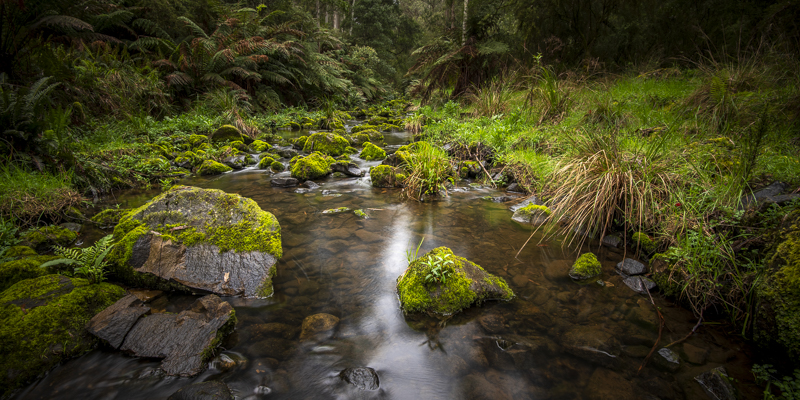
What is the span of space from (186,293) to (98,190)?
365 centimetres

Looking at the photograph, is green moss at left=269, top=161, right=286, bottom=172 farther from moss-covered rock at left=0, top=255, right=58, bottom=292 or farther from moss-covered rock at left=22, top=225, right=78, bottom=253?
moss-covered rock at left=0, top=255, right=58, bottom=292

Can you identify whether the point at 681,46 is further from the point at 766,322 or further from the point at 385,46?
the point at 385,46

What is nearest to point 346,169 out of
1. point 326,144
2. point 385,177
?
point 385,177

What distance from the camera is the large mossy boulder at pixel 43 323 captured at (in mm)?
1779

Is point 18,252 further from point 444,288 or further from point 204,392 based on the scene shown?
point 444,288

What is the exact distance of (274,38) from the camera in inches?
525

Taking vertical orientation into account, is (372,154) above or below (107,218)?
above

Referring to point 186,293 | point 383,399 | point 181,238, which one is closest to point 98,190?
point 181,238

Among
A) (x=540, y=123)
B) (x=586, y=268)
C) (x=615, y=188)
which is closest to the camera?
(x=586, y=268)

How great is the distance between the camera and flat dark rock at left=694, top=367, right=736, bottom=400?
1803 mm

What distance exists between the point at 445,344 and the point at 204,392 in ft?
5.07

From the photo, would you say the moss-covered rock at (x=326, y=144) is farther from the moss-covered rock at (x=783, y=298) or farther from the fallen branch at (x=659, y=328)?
the moss-covered rock at (x=783, y=298)

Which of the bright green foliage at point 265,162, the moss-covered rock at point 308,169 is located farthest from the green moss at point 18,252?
the bright green foliage at point 265,162

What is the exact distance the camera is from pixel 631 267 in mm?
2996
